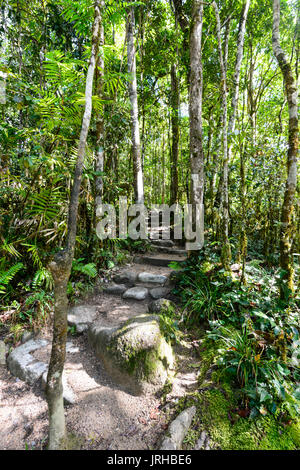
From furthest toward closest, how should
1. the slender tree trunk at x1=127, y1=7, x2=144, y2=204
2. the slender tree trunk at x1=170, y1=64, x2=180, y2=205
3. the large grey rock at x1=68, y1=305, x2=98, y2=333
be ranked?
the slender tree trunk at x1=170, y1=64, x2=180, y2=205 < the slender tree trunk at x1=127, y1=7, x2=144, y2=204 < the large grey rock at x1=68, y1=305, x2=98, y2=333

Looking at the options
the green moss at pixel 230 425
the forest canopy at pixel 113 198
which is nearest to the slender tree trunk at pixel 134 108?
the forest canopy at pixel 113 198

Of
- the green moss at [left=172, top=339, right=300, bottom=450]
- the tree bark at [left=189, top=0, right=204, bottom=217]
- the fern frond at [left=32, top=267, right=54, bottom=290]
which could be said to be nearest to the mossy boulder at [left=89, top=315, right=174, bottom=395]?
the green moss at [left=172, top=339, right=300, bottom=450]

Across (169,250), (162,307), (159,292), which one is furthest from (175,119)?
(162,307)

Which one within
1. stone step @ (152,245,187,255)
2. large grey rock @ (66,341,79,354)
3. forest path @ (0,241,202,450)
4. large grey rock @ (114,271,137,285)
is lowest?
forest path @ (0,241,202,450)

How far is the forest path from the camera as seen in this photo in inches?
76.9

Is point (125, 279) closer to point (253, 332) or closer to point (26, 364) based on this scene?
point (26, 364)

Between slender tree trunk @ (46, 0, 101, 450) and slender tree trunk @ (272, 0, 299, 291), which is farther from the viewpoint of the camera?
slender tree trunk @ (272, 0, 299, 291)

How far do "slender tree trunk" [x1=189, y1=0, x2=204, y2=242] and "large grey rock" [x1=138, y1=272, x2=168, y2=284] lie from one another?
4.47 ft

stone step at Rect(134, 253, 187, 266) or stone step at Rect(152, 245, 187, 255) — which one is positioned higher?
stone step at Rect(152, 245, 187, 255)

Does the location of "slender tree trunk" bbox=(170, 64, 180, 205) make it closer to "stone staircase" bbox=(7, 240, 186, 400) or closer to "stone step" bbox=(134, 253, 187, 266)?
"stone step" bbox=(134, 253, 187, 266)

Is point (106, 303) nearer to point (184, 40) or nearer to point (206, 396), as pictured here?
point (206, 396)

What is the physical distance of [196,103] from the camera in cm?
404

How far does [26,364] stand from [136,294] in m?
1.98

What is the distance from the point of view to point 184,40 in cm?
663
